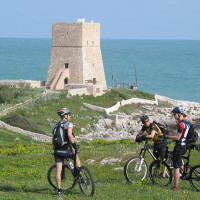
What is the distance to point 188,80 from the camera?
11812 centimetres

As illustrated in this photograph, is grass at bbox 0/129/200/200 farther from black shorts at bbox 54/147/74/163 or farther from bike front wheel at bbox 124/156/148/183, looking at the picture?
black shorts at bbox 54/147/74/163

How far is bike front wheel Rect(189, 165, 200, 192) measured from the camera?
13.7 metres

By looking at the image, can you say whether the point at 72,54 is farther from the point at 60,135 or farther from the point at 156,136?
the point at 60,135

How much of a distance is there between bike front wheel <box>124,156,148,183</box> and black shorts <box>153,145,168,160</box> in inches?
14.3

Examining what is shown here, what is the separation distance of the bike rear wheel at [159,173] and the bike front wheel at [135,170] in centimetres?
26

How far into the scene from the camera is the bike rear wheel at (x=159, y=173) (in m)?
14.1

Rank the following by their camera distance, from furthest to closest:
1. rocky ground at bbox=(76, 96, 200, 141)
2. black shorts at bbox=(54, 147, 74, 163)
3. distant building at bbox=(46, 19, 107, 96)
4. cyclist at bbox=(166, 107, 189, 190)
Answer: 1. distant building at bbox=(46, 19, 107, 96)
2. rocky ground at bbox=(76, 96, 200, 141)
3. cyclist at bbox=(166, 107, 189, 190)
4. black shorts at bbox=(54, 147, 74, 163)

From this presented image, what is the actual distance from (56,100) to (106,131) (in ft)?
20.8

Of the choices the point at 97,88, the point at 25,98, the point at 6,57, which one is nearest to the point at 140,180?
the point at 25,98

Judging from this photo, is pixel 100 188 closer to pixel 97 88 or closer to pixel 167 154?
pixel 167 154

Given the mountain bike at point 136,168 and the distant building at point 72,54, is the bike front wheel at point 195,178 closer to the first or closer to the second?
the mountain bike at point 136,168

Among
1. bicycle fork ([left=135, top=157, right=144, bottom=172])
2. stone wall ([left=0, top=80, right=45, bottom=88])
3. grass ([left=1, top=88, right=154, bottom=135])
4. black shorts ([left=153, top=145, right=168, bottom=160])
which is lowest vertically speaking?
grass ([left=1, top=88, right=154, bottom=135])

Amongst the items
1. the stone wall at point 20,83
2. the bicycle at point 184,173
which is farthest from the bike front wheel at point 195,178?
the stone wall at point 20,83

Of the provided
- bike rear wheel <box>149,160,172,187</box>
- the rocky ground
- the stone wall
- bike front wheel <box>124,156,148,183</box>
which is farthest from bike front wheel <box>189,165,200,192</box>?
the stone wall
